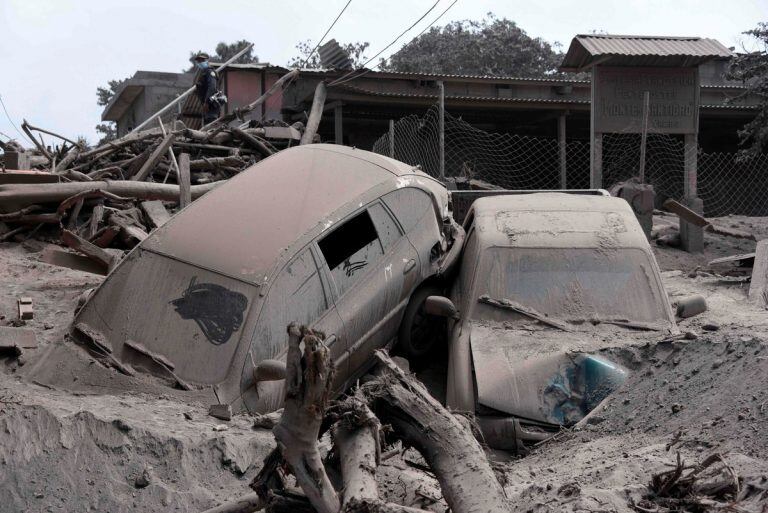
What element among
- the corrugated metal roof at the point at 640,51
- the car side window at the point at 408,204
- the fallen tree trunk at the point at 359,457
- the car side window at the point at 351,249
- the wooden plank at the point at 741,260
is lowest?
the wooden plank at the point at 741,260

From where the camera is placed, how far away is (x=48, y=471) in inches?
169

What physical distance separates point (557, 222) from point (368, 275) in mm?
1667

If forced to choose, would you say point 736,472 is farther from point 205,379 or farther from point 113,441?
point 205,379

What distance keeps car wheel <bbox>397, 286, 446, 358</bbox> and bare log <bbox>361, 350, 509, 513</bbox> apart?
326cm

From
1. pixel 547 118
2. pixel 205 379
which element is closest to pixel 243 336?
pixel 205 379

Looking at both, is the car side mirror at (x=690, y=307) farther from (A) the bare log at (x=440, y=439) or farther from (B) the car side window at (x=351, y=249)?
(A) the bare log at (x=440, y=439)

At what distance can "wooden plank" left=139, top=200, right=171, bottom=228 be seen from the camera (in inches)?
420

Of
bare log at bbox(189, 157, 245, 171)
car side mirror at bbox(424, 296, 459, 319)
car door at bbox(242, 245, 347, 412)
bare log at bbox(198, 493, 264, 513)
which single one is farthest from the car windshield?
bare log at bbox(189, 157, 245, 171)

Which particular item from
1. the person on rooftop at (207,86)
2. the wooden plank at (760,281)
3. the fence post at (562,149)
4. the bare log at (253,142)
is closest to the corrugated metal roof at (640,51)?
the fence post at (562,149)

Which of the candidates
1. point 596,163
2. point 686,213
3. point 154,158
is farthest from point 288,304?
point 686,213

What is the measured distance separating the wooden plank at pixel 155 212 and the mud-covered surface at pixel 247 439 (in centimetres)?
481

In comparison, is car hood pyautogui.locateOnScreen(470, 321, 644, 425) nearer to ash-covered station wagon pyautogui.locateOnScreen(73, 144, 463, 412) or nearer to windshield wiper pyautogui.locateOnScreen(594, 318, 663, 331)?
windshield wiper pyautogui.locateOnScreen(594, 318, 663, 331)

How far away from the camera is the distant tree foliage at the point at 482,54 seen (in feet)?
105

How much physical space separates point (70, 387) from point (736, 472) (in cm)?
390
